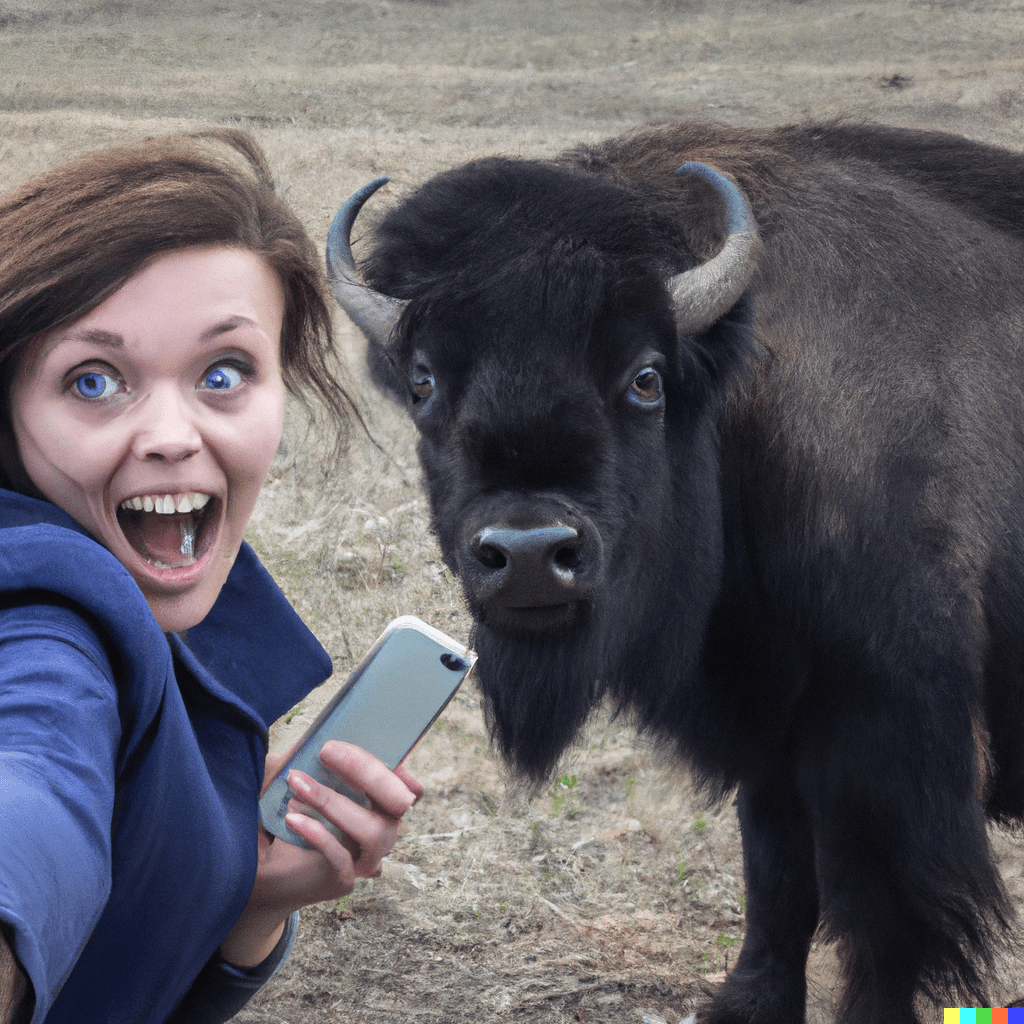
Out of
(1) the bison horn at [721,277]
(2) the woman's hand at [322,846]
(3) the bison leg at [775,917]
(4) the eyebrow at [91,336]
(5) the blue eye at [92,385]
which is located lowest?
(3) the bison leg at [775,917]

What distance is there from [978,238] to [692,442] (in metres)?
1.04

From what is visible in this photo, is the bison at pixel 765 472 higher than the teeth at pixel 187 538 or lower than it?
lower

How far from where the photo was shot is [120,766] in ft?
3.76

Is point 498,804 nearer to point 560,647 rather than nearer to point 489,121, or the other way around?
point 560,647

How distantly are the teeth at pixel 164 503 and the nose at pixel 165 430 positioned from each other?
0.19 ft

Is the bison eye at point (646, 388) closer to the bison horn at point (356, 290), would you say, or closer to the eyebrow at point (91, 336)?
the bison horn at point (356, 290)

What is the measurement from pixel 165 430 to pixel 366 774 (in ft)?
1.90

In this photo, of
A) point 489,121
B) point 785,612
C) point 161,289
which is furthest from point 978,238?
point 489,121

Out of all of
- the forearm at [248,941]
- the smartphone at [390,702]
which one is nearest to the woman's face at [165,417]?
the smartphone at [390,702]

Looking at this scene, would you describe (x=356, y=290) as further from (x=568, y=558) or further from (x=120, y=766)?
(x=120, y=766)

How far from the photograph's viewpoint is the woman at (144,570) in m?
0.98

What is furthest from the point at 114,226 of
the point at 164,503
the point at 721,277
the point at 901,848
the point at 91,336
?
the point at 901,848

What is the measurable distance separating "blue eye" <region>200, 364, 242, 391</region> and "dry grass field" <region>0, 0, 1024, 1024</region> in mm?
1116

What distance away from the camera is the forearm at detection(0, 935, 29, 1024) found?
781 mm
